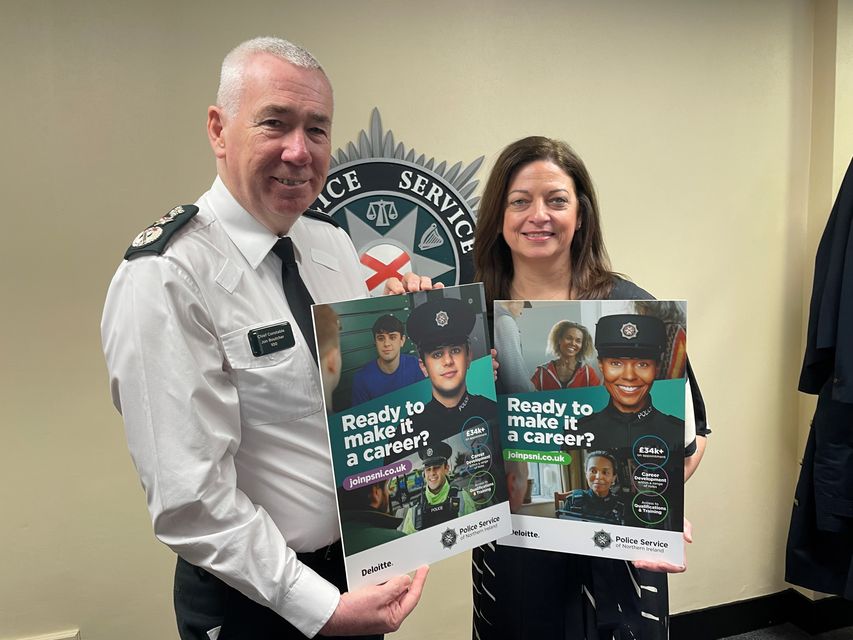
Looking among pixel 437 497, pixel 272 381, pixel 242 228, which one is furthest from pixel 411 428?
pixel 242 228

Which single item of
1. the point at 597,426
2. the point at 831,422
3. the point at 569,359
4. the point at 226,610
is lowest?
the point at 831,422

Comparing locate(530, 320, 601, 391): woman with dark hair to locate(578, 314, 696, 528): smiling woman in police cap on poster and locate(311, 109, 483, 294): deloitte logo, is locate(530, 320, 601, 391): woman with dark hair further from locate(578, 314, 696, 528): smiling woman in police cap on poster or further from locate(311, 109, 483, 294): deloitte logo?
locate(311, 109, 483, 294): deloitte logo

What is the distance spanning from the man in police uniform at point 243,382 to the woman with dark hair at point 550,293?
418 millimetres

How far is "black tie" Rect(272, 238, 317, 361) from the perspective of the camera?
114 cm

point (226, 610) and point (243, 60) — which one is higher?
point (243, 60)

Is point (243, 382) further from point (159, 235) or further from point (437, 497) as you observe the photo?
point (437, 497)

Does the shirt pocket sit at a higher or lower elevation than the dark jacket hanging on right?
higher

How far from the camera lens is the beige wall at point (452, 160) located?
6.21 ft

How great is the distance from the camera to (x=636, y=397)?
3.89ft

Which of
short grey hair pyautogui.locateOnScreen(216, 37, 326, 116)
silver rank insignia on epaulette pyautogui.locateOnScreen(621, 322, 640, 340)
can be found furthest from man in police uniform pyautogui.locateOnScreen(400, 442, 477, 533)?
short grey hair pyautogui.locateOnScreen(216, 37, 326, 116)

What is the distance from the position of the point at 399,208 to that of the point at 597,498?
A: 1304 millimetres

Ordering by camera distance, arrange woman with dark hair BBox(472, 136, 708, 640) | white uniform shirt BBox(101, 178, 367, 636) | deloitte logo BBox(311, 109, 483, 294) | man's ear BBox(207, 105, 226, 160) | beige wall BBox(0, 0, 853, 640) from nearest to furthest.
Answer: white uniform shirt BBox(101, 178, 367, 636) < man's ear BBox(207, 105, 226, 160) < woman with dark hair BBox(472, 136, 708, 640) < beige wall BBox(0, 0, 853, 640) < deloitte logo BBox(311, 109, 483, 294)

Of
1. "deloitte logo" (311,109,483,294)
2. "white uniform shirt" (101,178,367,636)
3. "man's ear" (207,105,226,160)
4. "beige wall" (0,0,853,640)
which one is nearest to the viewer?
"white uniform shirt" (101,178,367,636)

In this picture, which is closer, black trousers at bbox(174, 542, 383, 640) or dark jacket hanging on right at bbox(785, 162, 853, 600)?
black trousers at bbox(174, 542, 383, 640)
